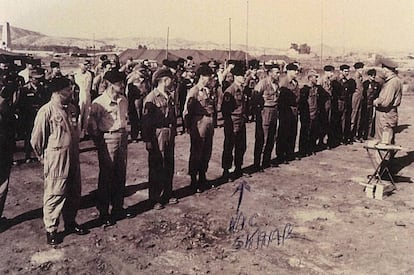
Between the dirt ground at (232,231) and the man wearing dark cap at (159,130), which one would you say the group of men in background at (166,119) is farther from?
the dirt ground at (232,231)

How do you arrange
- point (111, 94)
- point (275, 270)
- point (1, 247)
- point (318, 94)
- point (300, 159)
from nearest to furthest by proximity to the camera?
1. point (275, 270)
2. point (1, 247)
3. point (111, 94)
4. point (300, 159)
5. point (318, 94)

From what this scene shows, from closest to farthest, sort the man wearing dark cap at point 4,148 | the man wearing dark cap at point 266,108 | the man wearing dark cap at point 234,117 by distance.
A: the man wearing dark cap at point 4,148
the man wearing dark cap at point 234,117
the man wearing dark cap at point 266,108

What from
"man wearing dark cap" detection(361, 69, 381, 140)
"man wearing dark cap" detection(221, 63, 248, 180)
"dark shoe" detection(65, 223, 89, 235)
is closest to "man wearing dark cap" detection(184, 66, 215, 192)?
"man wearing dark cap" detection(221, 63, 248, 180)

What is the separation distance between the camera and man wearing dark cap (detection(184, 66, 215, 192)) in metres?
7.14

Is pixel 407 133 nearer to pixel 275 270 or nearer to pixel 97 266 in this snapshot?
pixel 275 270

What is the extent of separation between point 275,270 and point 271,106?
14.4 feet

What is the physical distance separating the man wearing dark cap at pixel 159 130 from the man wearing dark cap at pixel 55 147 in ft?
4.28

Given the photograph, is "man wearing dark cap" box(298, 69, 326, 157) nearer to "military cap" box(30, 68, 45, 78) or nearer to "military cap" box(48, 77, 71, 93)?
"military cap" box(48, 77, 71, 93)

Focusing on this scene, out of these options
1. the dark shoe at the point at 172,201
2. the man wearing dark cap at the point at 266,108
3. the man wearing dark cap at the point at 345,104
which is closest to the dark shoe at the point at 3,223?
the dark shoe at the point at 172,201

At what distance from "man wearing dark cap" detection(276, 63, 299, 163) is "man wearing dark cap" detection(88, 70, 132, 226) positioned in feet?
14.6

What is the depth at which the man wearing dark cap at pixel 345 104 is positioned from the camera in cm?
1126

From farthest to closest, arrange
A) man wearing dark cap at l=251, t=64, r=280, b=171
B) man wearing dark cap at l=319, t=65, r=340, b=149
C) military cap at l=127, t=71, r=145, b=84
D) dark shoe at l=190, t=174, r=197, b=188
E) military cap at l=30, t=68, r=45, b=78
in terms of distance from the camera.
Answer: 1. military cap at l=127, t=71, r=145, b=84
2. man wearing dark cap at l=319, t=65, r=340, b=149
3. military cap at l=30, t=68, r=45, b=78
4. man wearing dark cap at l=251, t=64, r=280, b=171
5. dark shoe at l=190, t=174, r=197, b=188

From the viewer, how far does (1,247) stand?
527 centimetres

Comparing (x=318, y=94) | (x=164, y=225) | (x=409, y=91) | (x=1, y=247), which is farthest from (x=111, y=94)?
(x=409, y=91)
